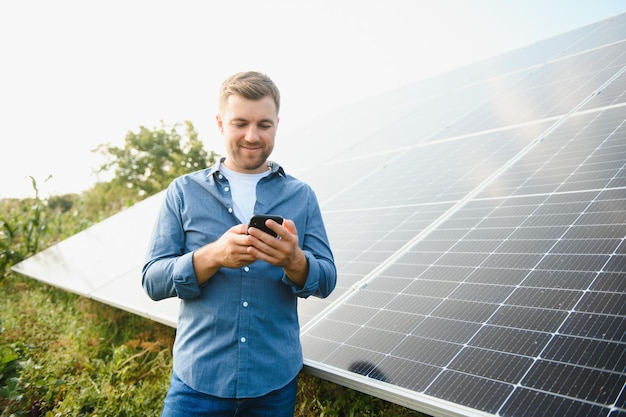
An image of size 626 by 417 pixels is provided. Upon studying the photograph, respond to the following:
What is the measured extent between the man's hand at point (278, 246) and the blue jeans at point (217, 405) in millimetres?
764

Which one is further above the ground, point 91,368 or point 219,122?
point 219,122

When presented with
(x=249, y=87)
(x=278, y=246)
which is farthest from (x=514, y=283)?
(x=249, y=87)

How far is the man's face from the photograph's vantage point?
7.77 feet

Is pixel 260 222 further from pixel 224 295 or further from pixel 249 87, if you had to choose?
pixel 249 87

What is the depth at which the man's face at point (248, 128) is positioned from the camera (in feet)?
7.77

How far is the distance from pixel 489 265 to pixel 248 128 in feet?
7.46

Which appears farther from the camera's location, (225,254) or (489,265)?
(489,265)

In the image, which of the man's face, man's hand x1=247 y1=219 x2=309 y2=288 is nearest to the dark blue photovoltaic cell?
man's hand x1=247 y1=219 x2=309 y2=288

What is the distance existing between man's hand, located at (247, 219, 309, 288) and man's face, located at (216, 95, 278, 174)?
0.56 meters

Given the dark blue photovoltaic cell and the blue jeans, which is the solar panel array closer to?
the dark blue photovoltaic cell

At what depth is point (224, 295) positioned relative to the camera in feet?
7.70

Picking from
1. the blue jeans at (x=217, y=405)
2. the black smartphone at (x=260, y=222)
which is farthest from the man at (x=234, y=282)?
the black smartphone at (x=260, y=222)

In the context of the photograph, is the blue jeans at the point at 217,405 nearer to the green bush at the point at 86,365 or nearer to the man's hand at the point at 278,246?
the man's hand at the point at 278,246

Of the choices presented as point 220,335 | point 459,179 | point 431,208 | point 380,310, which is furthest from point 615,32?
point 220,335
